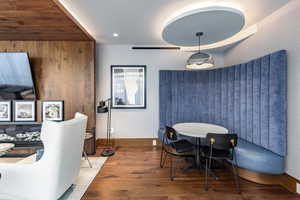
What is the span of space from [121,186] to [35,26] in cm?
301

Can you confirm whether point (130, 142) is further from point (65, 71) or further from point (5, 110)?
point (5, 110)

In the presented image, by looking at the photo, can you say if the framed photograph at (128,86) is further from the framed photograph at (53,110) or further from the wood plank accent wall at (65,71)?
the framed photograph at (53,110)

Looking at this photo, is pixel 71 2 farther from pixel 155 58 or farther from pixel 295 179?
pixel 295 179

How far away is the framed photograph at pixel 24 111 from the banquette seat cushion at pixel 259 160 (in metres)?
4.10

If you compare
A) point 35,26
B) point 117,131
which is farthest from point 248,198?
point 35,26

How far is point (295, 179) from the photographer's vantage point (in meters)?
1.91

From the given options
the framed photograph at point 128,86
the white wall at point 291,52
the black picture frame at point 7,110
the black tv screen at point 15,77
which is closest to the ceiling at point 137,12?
the white wall at point 291,52

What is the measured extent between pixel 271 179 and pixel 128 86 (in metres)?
3.18

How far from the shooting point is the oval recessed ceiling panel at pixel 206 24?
187 centimetres

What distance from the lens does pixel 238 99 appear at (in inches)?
110

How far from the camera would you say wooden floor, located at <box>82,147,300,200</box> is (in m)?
1.87

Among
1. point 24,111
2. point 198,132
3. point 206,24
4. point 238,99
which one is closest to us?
point 206,24

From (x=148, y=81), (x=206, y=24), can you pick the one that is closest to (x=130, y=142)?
(x=148, y=81)

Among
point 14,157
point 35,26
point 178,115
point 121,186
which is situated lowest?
point 121,186
